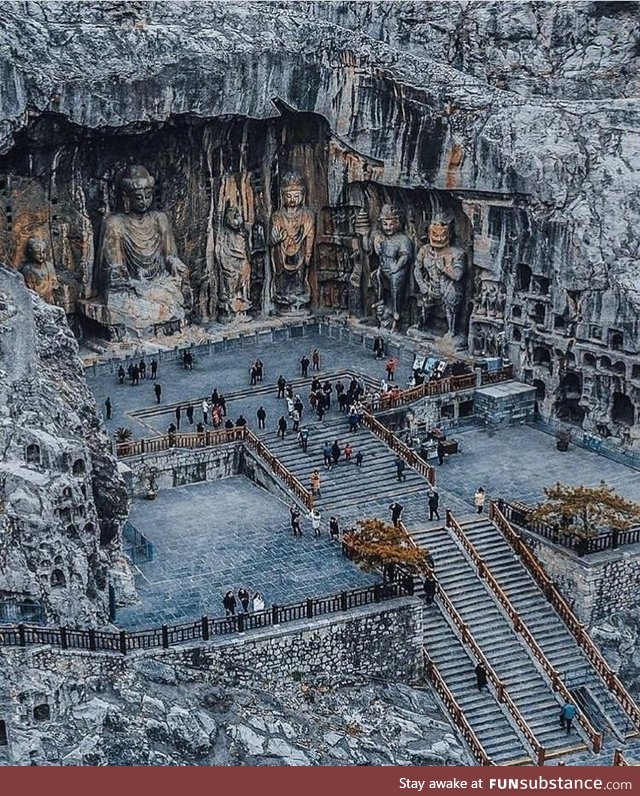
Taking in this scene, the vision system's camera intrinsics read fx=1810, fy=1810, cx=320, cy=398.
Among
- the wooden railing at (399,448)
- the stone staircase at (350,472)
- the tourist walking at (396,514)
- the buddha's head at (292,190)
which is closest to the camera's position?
Answer: the tourist walking at (396,514)

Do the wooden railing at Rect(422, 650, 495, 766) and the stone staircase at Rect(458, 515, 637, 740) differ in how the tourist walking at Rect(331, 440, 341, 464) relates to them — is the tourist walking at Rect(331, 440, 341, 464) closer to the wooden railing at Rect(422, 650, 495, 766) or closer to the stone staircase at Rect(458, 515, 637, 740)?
the stone staircase at Rect(458, 515, 637, 740)

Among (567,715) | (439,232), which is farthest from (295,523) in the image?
(439,232)

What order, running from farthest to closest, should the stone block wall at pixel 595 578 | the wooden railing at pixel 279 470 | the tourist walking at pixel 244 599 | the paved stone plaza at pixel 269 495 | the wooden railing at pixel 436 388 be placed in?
1. the wooden railing at pixel 436 388
2. the wooden railing at pixel 279 470
3. the stone block wall at pixel 595 578
4. the paved stone plaza at pixel 269 495
5. the tourist walking at pixel 244 599

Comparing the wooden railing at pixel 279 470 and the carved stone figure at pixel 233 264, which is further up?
the carved stone figure at pixel 233 264

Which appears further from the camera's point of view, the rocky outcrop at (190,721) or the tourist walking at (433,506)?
the tourist walking at (433,506)

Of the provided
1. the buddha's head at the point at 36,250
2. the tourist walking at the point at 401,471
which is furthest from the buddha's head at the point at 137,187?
the tourist walking at the point at 401,471

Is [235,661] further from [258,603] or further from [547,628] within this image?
[547,628]

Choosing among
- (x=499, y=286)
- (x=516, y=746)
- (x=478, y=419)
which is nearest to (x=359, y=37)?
(x=499, y=286)

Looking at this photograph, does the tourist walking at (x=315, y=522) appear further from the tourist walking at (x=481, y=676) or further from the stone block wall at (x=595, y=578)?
the tourist walking at (x=481, y=676)
